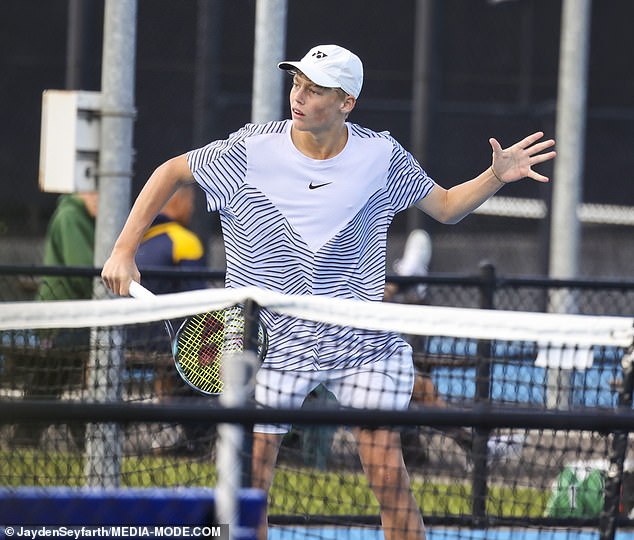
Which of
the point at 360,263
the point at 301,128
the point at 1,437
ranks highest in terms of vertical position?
the point at 301,128

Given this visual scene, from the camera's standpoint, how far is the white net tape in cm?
432

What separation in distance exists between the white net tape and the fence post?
0.86 metres

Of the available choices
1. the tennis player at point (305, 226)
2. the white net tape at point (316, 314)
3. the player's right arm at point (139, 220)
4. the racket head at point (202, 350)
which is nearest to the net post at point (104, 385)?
the racket head at point (202, 350)

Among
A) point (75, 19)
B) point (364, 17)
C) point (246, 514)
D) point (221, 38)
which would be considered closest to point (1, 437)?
point (246, 514)

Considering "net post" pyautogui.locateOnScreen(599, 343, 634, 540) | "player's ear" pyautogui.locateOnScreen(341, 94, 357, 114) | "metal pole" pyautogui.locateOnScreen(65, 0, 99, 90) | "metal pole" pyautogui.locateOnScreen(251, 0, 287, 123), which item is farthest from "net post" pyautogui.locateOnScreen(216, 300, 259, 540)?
"metal pole" pyautogui.locateOnScreen(65, 0, 99, 90)

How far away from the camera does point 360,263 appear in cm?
476

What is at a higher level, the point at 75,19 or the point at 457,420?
the point at 75,19

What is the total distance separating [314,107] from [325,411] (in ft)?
6.11

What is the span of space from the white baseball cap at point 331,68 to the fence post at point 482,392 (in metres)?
1.31

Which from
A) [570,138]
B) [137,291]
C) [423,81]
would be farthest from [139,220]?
[423,81]

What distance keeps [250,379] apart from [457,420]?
43cm

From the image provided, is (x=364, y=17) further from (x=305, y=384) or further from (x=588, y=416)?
(x=588, y=416)

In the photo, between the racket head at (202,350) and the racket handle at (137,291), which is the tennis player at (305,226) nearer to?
the racket handle at (137,291)

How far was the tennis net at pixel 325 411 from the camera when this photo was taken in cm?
301
